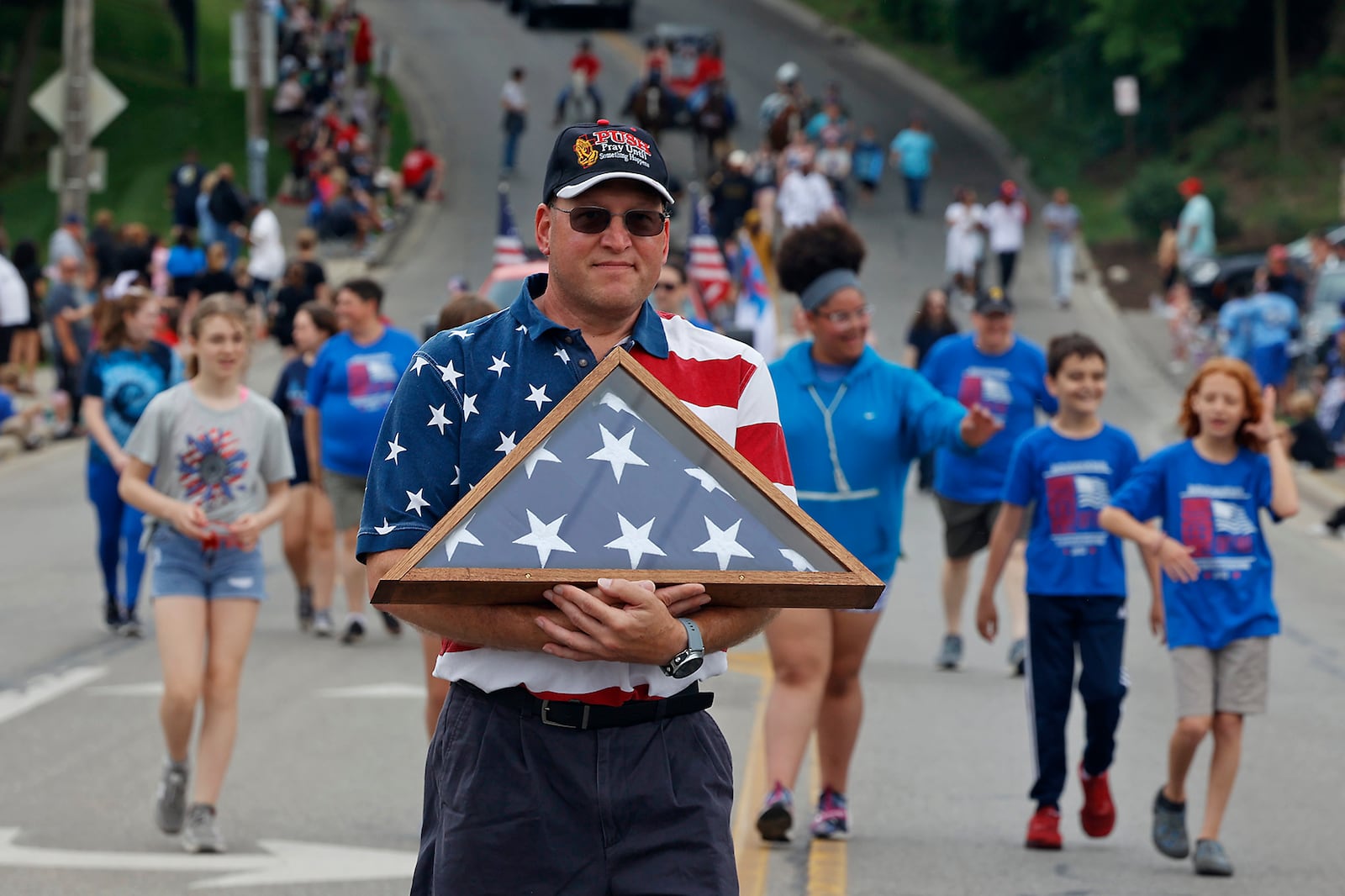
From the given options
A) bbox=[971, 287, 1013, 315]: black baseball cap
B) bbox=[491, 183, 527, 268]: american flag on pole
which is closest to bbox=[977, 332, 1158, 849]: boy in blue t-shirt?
bbox=[971, 287, 1013, 315]: black baseball cap

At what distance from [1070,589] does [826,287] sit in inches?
60.5

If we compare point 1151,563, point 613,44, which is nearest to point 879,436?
point 1151,563

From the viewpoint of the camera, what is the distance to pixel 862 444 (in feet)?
24.4

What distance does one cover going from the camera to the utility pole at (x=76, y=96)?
22797mm

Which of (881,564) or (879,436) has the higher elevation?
(879,436)

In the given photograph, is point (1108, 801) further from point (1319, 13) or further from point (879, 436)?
point (1319, 13)

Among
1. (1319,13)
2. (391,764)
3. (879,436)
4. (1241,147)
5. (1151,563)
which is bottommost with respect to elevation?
(391,764)

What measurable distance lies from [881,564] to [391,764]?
2.71 m

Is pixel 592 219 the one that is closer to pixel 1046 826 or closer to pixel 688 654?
pixel 688 654

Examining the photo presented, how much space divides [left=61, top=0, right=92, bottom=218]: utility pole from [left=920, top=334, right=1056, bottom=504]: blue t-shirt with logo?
14499 mm

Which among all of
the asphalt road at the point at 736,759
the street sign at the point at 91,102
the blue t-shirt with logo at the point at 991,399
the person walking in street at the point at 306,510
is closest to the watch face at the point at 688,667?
A: the asphalt road at the point at 736,759

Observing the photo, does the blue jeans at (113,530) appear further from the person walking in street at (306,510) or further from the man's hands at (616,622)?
the man's hands at (616,622)

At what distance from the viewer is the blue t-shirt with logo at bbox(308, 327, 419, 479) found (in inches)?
445

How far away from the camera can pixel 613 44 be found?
170 ft
